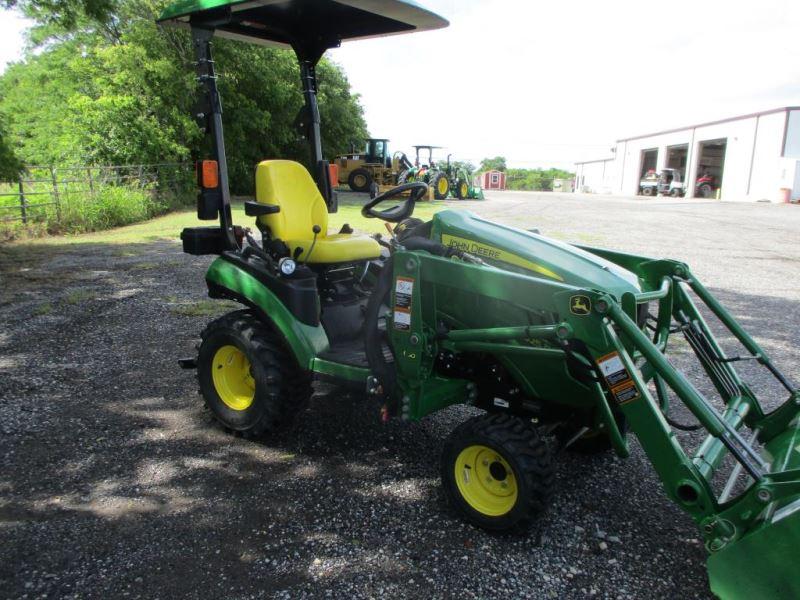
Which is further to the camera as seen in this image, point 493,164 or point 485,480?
point 493,164

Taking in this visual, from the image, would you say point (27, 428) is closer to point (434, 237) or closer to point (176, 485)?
point (176, 485)

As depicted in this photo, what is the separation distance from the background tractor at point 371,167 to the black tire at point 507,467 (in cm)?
2241

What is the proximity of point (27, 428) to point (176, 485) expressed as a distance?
48.8 inches

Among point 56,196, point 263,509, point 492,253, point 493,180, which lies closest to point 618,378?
point 492,253

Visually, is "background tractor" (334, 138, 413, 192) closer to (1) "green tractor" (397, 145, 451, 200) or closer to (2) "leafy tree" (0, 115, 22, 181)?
(1) "green tractor" (397, 145, 451, 200)

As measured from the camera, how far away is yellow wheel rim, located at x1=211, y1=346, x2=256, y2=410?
3.59m

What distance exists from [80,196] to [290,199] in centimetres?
1119

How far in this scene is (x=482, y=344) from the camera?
8.60 ft

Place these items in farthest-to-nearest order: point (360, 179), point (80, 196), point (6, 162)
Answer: point (360, 179), point (80, 196), point (6, 162)

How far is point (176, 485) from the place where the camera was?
9.75 ft

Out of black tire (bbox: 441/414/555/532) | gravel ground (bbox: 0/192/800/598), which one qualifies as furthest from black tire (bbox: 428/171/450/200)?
black tire (bbox: 441/414/555/532)

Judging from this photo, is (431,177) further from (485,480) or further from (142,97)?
(485,480)

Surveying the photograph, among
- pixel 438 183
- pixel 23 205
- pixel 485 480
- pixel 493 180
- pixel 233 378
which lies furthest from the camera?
pixel 493 180

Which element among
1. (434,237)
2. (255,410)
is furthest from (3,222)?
(434,237)
